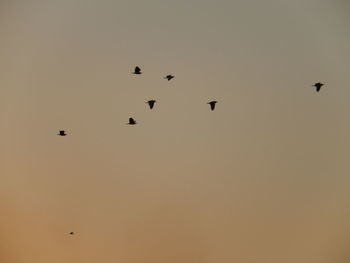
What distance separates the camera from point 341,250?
1823 millimetres

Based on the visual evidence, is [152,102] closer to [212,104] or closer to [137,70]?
[137,70]

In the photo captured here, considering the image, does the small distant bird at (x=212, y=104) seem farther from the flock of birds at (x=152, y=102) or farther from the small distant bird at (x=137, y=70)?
the small distant bird at (x=137, y=70)

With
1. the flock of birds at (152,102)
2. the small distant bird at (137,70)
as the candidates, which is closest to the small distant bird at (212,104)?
the flock of birds at (152,102)

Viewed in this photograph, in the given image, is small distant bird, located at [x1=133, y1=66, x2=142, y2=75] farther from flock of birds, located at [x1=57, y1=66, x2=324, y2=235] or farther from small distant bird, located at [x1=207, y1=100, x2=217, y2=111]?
small distant bird, located at [x1=207, y1=100, x2=217, y2=111]

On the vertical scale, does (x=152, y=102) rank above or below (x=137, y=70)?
below

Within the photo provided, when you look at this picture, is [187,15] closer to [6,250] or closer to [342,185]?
[342,185]

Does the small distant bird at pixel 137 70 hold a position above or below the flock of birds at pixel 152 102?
above

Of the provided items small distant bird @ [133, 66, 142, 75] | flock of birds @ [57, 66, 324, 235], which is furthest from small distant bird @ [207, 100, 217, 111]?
small distant bird @ [133, 66, 142, 75]

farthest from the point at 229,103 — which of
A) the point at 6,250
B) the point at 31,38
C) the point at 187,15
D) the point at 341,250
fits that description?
the point at 6,250

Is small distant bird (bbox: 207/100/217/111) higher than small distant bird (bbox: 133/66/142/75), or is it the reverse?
small distant bird (bbox: 133/66/142/75)

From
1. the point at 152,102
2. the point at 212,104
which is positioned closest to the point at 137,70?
the point at 152,102

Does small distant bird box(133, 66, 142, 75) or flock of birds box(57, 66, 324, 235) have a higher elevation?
small distant bird box(133, 66, 142, 75)

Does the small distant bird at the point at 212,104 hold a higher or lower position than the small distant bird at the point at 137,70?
lower

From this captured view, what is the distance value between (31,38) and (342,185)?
1.56 m
